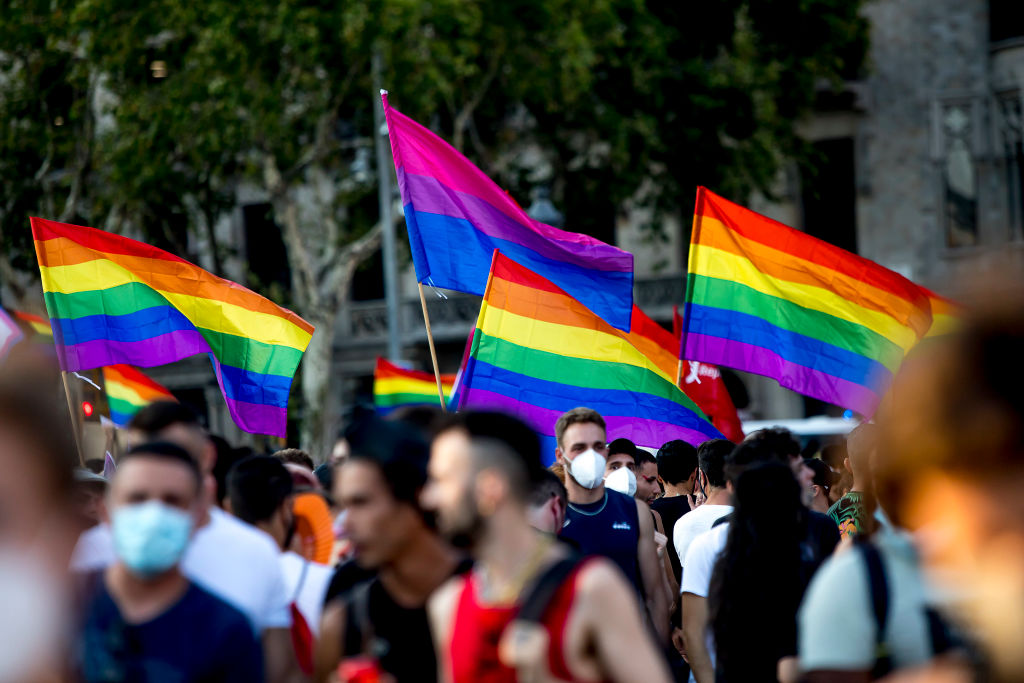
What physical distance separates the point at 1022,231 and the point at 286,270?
14.8 metres

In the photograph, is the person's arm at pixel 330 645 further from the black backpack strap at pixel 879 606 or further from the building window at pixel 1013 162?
the building window at pixel 1013 162

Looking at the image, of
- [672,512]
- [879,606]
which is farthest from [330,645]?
[672,512]

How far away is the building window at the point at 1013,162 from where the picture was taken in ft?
76.6

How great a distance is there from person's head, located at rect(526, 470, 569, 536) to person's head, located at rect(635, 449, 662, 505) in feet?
9.39

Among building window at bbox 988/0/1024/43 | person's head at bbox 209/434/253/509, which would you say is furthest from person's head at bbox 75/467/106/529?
building window at bbox 988/0/1024/43

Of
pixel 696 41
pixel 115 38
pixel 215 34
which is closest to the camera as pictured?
pixel 215 34

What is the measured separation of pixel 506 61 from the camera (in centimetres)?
2047

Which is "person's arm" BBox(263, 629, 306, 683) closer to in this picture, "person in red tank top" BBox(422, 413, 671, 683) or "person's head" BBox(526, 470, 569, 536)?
"person in red tank top" BBox(422, 413, 671, 683)

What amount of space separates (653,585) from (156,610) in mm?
3005

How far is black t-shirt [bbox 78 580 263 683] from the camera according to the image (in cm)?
327

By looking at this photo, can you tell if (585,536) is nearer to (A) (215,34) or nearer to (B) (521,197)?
(A) (215,34)

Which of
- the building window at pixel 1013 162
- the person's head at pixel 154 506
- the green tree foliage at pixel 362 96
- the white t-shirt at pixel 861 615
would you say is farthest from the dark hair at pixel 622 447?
the building window at pixel 1013 162

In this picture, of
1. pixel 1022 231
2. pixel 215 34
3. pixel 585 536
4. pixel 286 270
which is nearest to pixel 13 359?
pixel 585 536

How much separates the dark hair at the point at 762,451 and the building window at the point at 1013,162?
19602 millimetres
